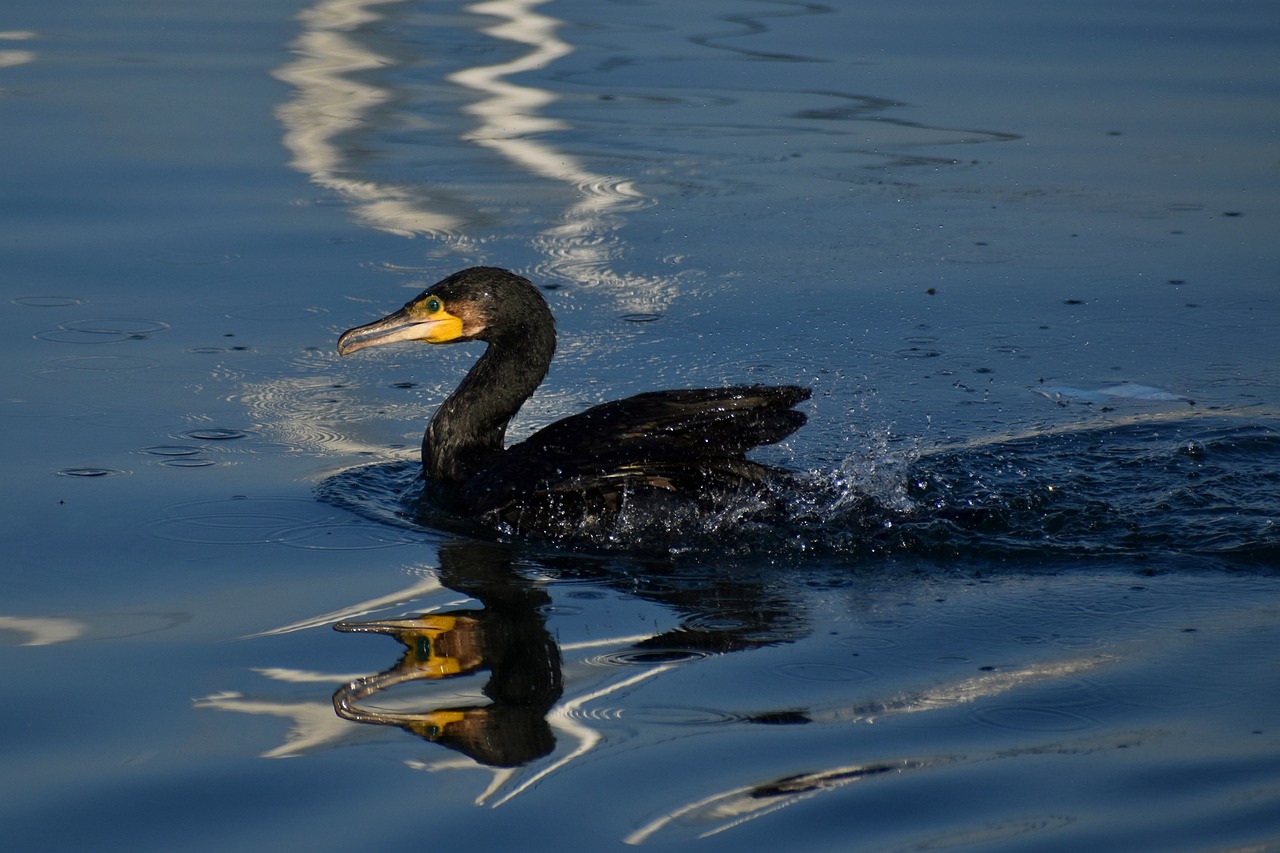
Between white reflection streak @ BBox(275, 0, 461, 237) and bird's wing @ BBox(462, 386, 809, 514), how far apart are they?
12.3ft

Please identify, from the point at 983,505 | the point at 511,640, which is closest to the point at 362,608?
the point at 511,640

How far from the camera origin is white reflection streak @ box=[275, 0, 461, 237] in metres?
9.99

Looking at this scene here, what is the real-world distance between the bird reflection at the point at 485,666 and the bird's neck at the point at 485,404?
908 millimetres

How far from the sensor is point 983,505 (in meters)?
6.11

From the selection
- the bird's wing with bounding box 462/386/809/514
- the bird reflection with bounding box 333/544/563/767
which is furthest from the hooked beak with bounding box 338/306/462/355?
the bird reflection with bounding box 333/544/563/767

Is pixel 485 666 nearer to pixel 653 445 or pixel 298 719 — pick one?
pixel 298 719

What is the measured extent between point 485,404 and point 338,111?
6257 millimetres

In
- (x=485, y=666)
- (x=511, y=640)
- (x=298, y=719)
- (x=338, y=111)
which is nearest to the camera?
(x=298, y=719)

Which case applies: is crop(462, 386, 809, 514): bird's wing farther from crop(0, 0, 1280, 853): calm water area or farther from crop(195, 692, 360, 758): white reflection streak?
crop(195, 692, 360, 758): white reflection streak

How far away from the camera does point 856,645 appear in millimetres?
4891

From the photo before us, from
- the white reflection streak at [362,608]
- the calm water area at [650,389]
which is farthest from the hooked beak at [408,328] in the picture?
the white reflection streak at [362,608]

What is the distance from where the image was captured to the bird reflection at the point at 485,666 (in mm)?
4402

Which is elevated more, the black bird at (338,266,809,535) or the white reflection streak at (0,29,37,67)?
the white reflection streak at (0,29,37,67)

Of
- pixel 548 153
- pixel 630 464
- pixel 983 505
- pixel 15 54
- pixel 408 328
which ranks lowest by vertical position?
pixel 983 505
